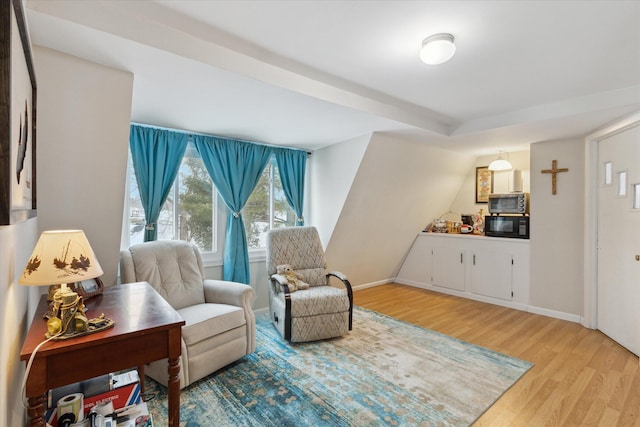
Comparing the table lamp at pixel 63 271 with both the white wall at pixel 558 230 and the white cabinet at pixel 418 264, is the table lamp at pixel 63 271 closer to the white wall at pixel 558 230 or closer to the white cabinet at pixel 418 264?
the white wall at pixel 558 230

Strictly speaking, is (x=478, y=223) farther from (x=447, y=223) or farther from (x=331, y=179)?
(x=331, y=179)

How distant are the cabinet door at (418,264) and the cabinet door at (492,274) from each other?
2.39 feet

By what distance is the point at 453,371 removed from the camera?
2498 millimetres

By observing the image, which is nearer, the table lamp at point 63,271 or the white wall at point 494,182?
the table lamp at point 63,271

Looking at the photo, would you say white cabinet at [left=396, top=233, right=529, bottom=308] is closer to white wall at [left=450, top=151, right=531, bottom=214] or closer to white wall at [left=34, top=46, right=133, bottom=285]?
white wall at [left=450, top=151, right=531, bottom=214]

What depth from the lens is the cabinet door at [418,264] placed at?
5059 millimetres

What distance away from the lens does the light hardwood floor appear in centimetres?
199

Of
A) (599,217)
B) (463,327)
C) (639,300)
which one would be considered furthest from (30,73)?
(599,217)

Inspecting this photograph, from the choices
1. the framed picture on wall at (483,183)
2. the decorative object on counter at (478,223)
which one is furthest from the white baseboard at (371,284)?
the framed picture on wall at (483,183)

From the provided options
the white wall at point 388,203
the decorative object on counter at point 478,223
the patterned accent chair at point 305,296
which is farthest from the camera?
the decorative object on counter at point 478,223

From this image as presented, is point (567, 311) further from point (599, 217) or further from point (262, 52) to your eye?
point (262, 52)

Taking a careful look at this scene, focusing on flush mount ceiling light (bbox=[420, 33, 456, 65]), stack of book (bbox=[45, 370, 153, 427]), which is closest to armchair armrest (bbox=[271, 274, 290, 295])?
stack of book (bbox=[45, 370, 153, 427])

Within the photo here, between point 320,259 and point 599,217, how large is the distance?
9.90ft

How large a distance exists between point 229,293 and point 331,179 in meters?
2.03
